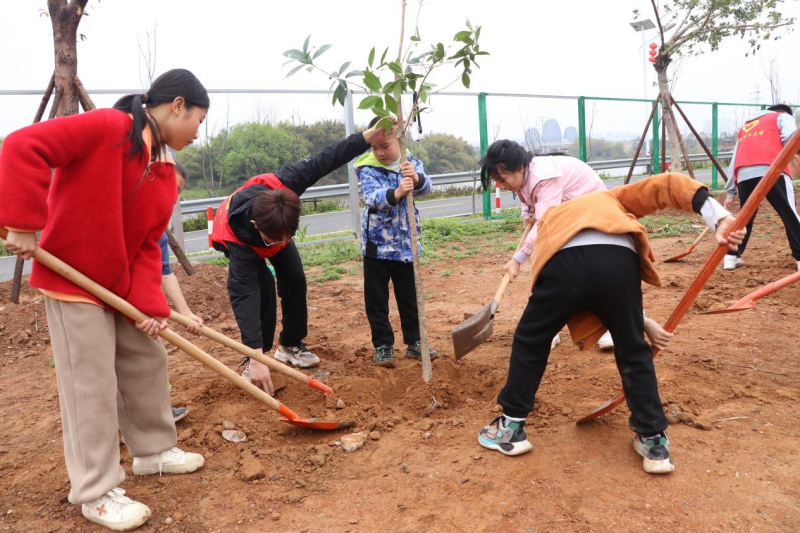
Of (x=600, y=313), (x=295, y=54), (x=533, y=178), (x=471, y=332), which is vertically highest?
(x=295, y=54)

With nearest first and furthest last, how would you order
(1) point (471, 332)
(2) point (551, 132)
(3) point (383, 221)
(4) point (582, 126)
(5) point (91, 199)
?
(5) point (91, 199)
(1) point (471, 332)
(3) point (383, 221)
(4) point (582, 126)
(2) point (551, 132)

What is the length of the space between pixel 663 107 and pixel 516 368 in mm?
10265

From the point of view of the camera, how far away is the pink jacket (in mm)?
3133

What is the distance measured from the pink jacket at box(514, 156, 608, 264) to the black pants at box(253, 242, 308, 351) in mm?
1387

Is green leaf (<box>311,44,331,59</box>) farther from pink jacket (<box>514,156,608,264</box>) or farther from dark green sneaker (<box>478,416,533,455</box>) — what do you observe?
dark green sneaker (<box>478,416,533,455</box>)

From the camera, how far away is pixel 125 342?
232 cm

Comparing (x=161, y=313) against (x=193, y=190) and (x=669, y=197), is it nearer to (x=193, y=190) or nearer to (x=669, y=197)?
(x=669, y=197)

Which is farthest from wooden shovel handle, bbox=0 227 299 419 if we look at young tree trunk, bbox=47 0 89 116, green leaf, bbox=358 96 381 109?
young tree trunk, bbox=47 0 89 116

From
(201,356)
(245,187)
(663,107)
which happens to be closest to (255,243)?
(245,187)

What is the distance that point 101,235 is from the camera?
81.7 inches

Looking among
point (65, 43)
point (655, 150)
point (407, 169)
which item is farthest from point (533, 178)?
point (655, 150)

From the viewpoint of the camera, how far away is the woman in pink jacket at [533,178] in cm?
296

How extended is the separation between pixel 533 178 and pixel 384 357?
1512mm

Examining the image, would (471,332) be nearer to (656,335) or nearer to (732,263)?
(656,335)
